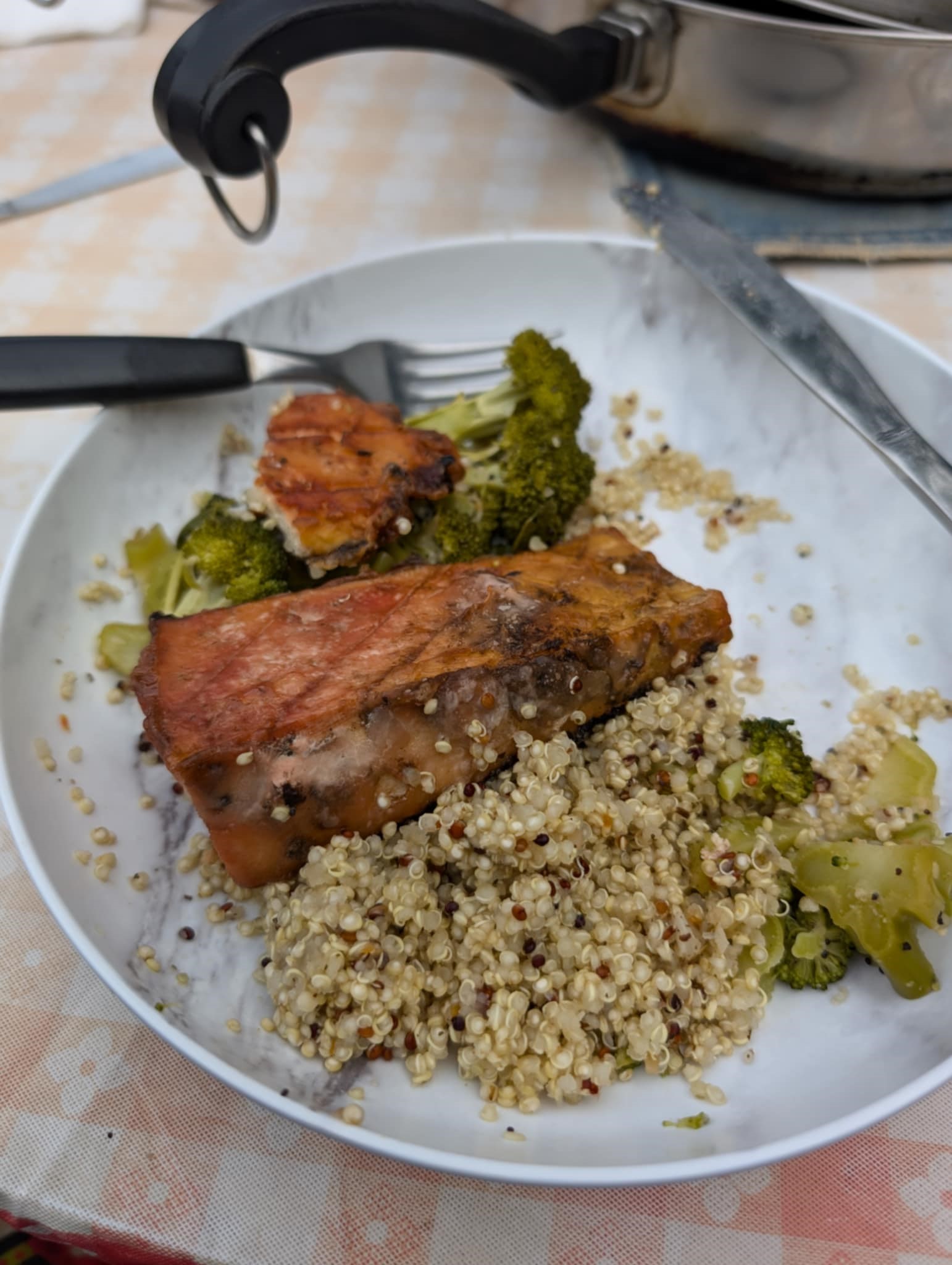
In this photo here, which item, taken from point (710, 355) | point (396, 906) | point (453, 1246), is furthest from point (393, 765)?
point (710, 355)

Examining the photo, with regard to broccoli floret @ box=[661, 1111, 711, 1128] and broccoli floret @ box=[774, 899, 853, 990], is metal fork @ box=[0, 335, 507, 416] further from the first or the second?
broccoli floret @ box=[661, 1111, 711, 1128]

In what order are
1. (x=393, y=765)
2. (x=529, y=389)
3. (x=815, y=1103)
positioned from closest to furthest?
(x=815, y=1103) → (x=393, y=765) → (x=529, y=389)

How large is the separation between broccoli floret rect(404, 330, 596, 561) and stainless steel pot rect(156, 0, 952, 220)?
811mm

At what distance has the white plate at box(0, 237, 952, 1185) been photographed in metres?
1.52

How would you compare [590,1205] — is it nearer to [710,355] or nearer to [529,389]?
[529,389]

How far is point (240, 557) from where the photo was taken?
7.11 feet

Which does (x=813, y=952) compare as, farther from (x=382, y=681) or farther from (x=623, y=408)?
(x=623, y=408)

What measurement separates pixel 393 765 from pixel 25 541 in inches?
39.9

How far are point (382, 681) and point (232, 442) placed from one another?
1019 millimetres

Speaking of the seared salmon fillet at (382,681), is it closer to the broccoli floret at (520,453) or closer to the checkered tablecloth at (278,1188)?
the broccoli floret at (520,453)

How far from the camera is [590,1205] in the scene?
1621 millimetres

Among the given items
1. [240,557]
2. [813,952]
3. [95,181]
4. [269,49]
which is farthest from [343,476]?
[95,181]

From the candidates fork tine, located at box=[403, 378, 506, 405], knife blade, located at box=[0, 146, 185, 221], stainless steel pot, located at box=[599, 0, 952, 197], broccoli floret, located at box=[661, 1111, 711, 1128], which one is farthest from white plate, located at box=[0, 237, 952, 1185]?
knife blade, located at box=[0, 146, 185, 221]

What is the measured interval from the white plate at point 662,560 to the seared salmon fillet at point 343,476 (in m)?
0.30
